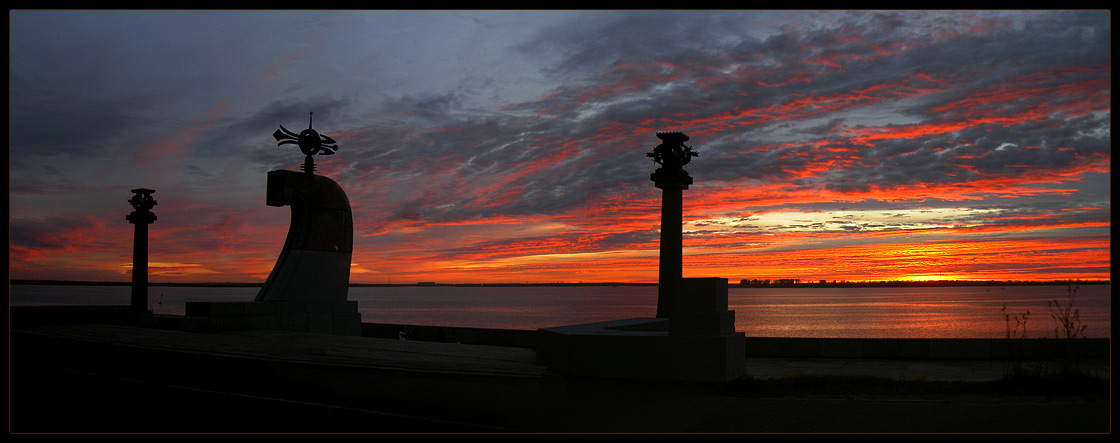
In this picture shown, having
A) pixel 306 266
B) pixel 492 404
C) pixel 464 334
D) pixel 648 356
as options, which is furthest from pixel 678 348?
pixel 306 266

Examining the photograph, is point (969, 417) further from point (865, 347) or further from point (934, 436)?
point (865, 347)

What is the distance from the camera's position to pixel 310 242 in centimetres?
2294

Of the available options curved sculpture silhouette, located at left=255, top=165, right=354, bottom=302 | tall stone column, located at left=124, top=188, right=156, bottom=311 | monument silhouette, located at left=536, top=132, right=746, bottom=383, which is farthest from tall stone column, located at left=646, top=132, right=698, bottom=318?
tall stone column, located at left=124, top=188, right=156, bottom=311

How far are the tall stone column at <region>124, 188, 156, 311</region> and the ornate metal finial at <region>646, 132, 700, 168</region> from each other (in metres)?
21.6

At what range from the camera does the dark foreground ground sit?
9.04m

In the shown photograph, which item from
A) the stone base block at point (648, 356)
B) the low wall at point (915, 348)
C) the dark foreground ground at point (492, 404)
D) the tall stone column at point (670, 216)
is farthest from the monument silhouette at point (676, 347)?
the tall stone column at point (670, 216)

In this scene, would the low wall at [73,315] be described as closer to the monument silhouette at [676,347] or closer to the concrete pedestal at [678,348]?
the monument silhouette at [676,347]

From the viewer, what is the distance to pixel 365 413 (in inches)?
389

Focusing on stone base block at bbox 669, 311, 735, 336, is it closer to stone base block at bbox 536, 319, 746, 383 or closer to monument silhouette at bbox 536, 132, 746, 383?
monument silhouette at bbox 536, 132, 746, 383

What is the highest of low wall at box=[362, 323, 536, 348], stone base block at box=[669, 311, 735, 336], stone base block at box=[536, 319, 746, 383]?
stone base block at box=[669, 311, 735, 336]

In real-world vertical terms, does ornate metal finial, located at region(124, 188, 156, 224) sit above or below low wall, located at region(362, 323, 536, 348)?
above

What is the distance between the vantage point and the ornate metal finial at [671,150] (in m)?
20.7

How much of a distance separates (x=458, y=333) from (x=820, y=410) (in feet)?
50.0

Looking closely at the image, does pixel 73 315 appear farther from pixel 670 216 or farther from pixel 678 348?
pixel 678 348
